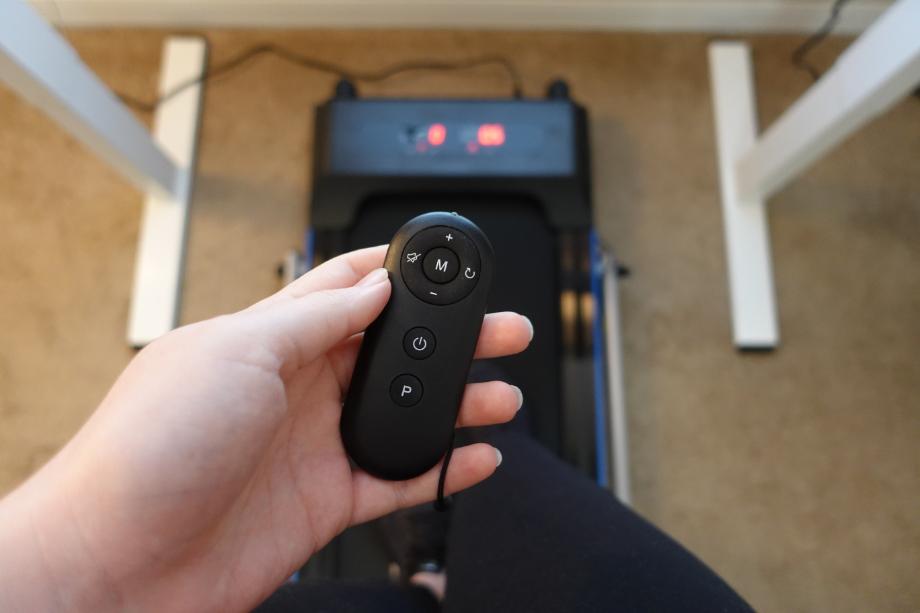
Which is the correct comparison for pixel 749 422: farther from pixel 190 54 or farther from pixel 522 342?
pixel 190 54

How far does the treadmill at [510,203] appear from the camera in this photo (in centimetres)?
109

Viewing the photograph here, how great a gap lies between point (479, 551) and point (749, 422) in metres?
0.77

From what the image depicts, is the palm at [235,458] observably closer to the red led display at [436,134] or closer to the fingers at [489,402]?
the fingers at [489,402]

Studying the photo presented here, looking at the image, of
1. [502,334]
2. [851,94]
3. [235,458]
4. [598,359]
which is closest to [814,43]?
[851,94]

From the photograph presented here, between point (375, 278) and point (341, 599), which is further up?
point (375, 278)

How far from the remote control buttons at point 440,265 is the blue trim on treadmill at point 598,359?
56 cm

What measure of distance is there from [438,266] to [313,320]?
0.12 meters

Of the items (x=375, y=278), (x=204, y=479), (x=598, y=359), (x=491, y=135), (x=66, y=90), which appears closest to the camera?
(x=204, y=479)

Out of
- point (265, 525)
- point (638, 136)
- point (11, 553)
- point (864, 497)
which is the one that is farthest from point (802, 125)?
point (11, 553)

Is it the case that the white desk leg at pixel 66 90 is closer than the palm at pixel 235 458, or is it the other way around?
the palm at pixel 235 458

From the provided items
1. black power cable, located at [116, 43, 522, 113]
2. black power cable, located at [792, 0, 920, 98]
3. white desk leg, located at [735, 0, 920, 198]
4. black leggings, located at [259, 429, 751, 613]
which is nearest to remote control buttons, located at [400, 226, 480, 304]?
black leggings, located at [259, 429, 751, 613]

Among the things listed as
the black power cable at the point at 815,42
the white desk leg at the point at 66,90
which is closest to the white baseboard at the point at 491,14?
the black power cable at the point at 815,42

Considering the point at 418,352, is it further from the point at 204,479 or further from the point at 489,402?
the point at 204,479

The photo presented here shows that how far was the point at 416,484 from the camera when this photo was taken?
57 centimetres
